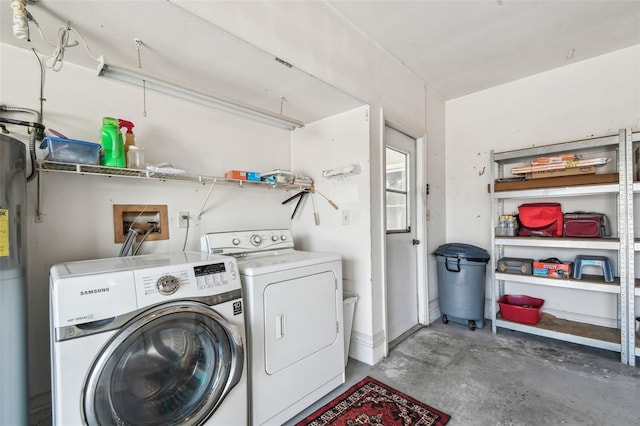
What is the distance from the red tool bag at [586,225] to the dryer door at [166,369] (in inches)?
113

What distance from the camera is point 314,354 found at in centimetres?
181

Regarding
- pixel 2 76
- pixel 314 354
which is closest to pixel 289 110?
pixel 2 76

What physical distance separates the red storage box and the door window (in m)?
1.20

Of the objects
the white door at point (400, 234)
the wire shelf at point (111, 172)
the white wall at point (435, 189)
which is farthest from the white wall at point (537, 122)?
the wire shelf at point (111, 172)

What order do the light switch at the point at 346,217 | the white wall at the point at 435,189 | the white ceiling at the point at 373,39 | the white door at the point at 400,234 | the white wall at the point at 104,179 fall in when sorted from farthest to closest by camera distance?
the white wall at the point at 435,189, the white door at the point at 400,234, the light switch at the point at 346,217, the white wall at the point at 104,179, the white ceiling at the point at 373,39

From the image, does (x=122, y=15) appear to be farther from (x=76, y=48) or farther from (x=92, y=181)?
(x=92, y=181)

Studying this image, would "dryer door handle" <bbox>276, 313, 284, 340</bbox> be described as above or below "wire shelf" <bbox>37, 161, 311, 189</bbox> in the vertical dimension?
below

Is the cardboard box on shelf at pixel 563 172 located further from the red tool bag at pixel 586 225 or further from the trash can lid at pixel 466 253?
the trash can lid at pixel 466 253

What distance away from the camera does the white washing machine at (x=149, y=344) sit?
99 centimetres

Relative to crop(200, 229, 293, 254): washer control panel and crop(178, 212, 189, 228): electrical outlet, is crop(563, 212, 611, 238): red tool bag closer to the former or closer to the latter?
crop(200, 229, 293, 254): washer control panel

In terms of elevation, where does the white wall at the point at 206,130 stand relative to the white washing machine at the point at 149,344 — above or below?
above

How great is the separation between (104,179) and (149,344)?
42.4 inches

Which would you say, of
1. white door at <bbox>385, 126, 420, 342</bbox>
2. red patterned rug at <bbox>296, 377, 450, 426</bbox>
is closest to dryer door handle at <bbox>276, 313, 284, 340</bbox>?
red patterned rug at <bbox>296, 377, 450, 426</bbox>

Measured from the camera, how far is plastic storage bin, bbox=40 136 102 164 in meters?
1.36
